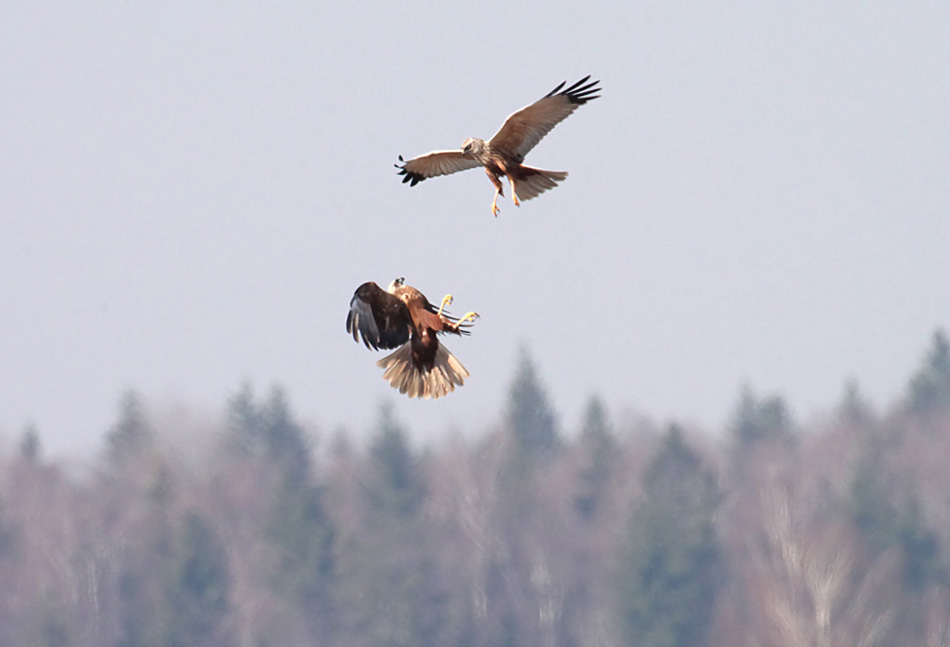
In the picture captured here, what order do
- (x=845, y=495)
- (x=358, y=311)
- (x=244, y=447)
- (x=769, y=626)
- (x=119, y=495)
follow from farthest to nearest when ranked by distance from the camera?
(x=244, y=447) < (x=119, y=495) < (x=845, y=495) < (x=769, y=626) < (x=358, y=311)

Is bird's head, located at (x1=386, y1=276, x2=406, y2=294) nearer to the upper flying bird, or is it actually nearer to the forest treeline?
the upper flying bird

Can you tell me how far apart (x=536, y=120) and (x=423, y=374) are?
1.81 meters

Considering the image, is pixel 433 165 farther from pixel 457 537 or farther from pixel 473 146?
pixel 457 537

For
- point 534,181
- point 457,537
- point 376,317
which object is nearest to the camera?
point 376,317

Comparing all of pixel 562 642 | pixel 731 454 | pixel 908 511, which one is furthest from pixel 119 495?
pixel 908 511

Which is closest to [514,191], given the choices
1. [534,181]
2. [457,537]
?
[534,181]

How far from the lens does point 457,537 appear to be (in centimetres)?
6091

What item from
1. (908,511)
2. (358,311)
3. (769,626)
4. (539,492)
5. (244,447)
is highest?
(244,447)

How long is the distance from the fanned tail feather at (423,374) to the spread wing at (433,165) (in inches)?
50.6

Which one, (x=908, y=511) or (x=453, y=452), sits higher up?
(x=453, y=452)

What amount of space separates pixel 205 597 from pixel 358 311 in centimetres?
5069

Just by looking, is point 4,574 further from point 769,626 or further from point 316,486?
point 769,626

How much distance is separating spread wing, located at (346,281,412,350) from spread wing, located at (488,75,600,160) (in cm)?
136

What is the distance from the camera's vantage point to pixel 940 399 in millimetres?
67375
